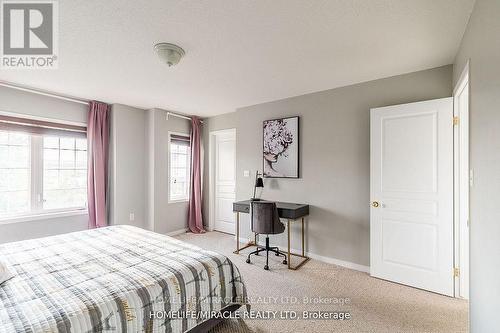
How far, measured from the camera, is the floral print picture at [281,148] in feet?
11.7

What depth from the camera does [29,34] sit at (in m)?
1.91

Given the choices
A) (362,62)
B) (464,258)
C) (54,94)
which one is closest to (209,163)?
(54,94)

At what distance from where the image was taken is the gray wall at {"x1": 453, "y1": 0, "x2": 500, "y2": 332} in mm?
1163

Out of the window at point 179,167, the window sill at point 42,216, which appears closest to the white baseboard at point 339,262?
the window at point 179,167

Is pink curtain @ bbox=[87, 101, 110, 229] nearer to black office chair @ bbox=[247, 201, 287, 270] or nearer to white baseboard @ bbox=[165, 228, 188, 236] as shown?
white baseboard @ bbox=[165, 228, 188, 236]

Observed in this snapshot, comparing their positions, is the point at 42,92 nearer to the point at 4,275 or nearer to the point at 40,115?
the point at 40,115

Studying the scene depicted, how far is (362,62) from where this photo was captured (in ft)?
8.02

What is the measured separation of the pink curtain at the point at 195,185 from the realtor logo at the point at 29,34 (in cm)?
261

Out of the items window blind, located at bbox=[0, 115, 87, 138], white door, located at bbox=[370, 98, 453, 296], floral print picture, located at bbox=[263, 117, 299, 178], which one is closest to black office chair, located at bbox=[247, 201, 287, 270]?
floral print picture, located at bbox=[263, 117, 299, 178]

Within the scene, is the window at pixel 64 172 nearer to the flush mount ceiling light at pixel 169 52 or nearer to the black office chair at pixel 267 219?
the flush mount ceiling light at pixel 169 52

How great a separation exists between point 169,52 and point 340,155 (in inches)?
93.7

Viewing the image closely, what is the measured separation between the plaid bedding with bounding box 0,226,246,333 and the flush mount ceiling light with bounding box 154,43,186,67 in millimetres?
1673

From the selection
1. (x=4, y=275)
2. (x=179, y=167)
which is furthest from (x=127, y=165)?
(x=4, y=275)

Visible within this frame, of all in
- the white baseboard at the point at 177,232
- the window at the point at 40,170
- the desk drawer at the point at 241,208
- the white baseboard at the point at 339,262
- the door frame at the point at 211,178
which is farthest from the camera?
the door frame at the point at 211,178
